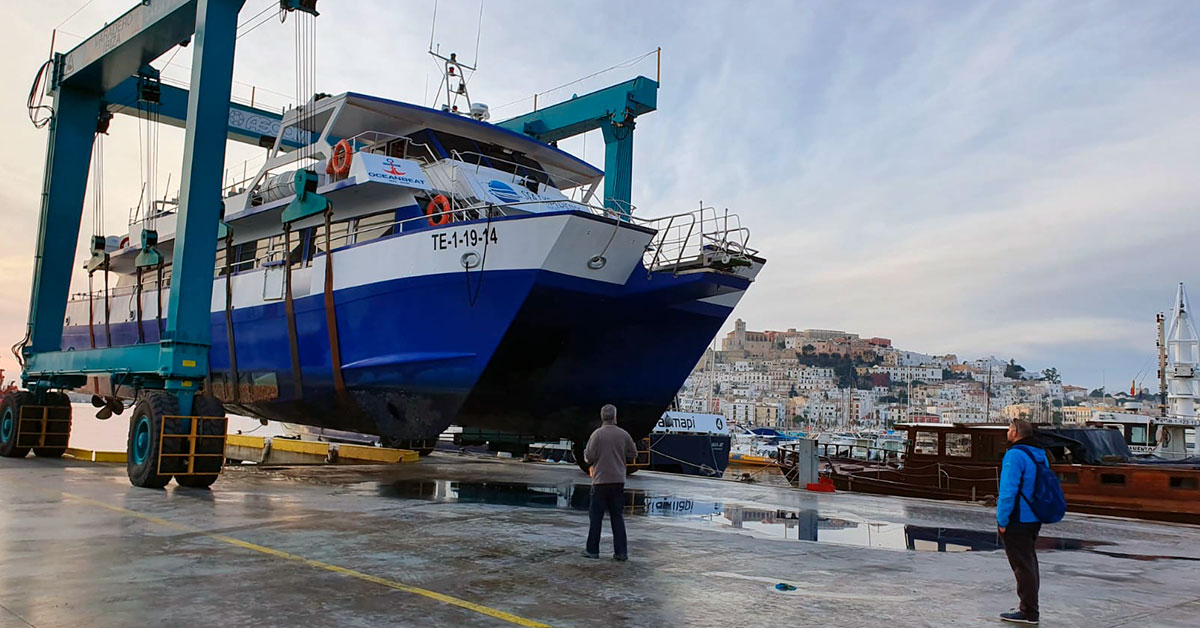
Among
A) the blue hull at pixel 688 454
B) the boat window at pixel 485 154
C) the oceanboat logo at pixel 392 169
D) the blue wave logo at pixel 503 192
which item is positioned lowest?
the blue hull at pixel 688 454

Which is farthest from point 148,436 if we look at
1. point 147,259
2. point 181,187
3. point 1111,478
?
point 1111,478

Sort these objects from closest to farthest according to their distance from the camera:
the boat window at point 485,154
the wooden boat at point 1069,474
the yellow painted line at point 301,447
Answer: the wooden boat at point 1069,474 → the boat window at point 485,154 → the yellow painted line at point 301,447

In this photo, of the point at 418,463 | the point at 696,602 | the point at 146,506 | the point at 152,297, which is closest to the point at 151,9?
the point at 152,297

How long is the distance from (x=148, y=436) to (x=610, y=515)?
7296 mm

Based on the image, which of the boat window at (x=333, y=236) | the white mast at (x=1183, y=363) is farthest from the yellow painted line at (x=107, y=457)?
the white mast at (x=1183, y=363)

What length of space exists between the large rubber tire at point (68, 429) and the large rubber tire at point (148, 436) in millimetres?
6287

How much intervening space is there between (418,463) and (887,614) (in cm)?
1387

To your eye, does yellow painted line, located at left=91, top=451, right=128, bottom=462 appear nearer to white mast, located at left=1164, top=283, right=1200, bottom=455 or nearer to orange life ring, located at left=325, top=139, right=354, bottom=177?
orange life ring, located at left=325, top=139, right=354, bottom=177

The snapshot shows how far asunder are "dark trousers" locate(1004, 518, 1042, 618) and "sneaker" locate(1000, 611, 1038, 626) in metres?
0.02

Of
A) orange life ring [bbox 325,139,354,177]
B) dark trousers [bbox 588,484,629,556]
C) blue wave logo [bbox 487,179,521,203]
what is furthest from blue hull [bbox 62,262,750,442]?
dark trousers [bbox 588,484,629,556]

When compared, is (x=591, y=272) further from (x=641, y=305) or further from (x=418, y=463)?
(x=418, y=463)

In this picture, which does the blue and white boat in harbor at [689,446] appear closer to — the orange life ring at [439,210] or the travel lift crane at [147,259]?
the orange life ring at [439,210]

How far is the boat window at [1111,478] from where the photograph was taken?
576 inches

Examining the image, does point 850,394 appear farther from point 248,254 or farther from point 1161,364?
point 248,254
